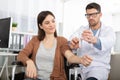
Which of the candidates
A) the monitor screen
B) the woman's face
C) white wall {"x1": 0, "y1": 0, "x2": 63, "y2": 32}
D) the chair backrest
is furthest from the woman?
white wall {"x1": 0, "y1": 0, "x2": 63, "y2": 32}

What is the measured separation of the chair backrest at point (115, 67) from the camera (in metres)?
2.08

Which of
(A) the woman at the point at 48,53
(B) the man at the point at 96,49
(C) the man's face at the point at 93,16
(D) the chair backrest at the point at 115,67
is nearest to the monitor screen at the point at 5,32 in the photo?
(A) the woman at the point at 48,53

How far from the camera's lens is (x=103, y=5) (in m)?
5.55

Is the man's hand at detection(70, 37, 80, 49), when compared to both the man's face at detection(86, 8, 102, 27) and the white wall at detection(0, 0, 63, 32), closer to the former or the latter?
the man's face at detection(86, 8, 102, 27)

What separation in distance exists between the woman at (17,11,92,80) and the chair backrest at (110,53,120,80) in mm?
522

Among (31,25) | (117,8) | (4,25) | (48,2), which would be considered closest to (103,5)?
(117,8)

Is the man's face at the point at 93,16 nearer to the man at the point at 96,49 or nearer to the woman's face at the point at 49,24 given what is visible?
the man at the point at 96,49

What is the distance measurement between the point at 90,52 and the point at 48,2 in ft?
8.14

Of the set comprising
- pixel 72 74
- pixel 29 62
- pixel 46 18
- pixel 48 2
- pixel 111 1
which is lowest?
pixel 72 74

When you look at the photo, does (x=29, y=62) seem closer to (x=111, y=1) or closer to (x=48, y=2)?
(x=48, y=2)

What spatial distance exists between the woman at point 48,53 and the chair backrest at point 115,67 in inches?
20.6

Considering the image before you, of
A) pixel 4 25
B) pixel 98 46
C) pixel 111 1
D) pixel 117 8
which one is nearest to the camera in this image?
pixel 98 46

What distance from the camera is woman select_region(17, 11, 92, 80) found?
75.5 inches

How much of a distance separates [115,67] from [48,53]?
72 centimetres
